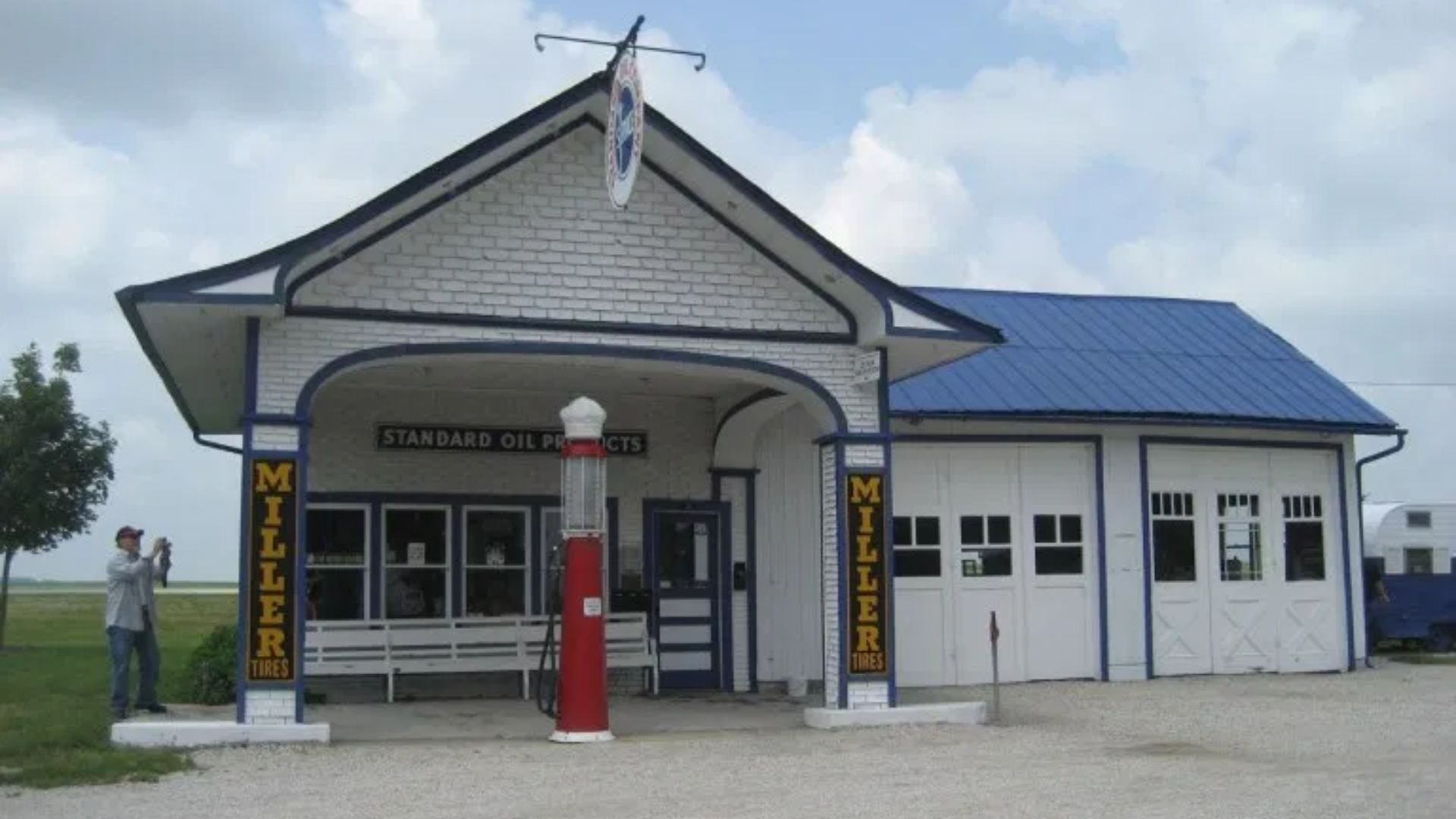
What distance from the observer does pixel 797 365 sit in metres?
15.0

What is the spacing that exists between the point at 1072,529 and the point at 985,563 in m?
1.21

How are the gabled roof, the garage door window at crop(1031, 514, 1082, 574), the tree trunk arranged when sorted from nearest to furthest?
the gabled roof → the garage door window at crop(1031, 514, 1082, 574) → the tree trunk

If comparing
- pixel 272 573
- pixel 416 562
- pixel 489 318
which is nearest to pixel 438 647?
pixel 416 562

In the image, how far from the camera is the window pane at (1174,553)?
65.9ft

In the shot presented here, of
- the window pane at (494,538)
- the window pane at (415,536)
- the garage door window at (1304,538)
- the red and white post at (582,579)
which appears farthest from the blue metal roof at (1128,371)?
the red and white post at (582,579)

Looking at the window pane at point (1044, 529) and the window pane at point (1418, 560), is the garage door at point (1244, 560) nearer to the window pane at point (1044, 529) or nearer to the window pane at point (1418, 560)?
the window pane at point (1044, 529)

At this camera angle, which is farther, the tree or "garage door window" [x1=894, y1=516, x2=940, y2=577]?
the tree

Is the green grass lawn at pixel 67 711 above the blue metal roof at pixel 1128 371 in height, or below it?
below

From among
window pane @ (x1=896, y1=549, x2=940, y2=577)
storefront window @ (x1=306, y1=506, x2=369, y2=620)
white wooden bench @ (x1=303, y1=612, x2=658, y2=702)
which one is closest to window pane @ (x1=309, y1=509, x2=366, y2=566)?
storefront window @ (x1=306, y1=506, x2=369, y2=620)

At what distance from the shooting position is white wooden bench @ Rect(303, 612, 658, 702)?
55.5 ft

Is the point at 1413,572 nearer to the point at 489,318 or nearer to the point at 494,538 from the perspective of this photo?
the point at 494,538

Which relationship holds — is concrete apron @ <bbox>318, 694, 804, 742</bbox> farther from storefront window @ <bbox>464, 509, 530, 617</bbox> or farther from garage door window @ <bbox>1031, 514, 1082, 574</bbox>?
garage door window @ <bbox>1031, 514, 1082, 574</bbox>

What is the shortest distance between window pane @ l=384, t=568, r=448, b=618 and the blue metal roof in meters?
5.46

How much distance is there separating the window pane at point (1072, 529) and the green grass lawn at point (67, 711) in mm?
10069
